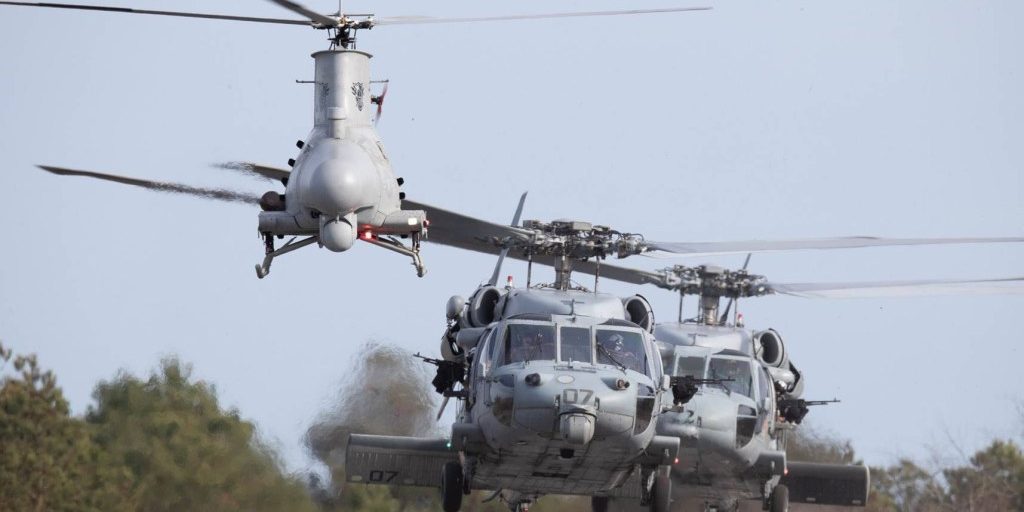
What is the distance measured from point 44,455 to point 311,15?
1257 centimetres

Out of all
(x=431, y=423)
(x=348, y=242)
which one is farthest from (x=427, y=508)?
(x=348, y=242)

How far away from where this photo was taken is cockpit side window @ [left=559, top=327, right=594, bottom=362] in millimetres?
21953

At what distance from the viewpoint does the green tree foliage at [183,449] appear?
28.5 m

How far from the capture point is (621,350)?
877 inches

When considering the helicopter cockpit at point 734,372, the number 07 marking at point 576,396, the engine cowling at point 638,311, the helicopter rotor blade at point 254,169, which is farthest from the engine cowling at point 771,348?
the helicopter rotor blade at point 254,169

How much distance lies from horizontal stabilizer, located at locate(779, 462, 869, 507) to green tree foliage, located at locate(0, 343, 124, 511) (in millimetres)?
8906

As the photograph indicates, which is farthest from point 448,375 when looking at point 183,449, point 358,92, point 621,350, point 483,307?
point 183,449

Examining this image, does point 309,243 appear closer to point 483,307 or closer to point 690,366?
point 483,307

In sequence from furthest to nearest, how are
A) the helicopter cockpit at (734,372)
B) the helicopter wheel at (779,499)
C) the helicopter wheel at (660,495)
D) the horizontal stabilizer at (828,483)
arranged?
the horizontal stabilizer at (828,483) → the helicopter wheel at (779,499) → the helicopter cockpit at (734,372) → the helicopter wheel at (660,495)

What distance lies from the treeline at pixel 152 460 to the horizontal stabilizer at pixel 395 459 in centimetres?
346

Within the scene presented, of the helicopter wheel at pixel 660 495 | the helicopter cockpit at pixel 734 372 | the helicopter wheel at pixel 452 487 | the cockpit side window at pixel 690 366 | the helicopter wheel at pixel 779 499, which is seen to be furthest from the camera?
the helicopter wheel at pixel 779 499

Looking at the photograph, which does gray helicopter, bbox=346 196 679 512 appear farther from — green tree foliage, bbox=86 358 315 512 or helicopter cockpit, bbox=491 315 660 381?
green tree foliage, bbox=86 358 315 512

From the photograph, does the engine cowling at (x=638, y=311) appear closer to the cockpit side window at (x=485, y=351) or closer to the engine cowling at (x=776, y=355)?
the cockpit side window at (x=485, y=351)

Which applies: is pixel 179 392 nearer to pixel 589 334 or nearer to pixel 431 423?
pixel 431 423
